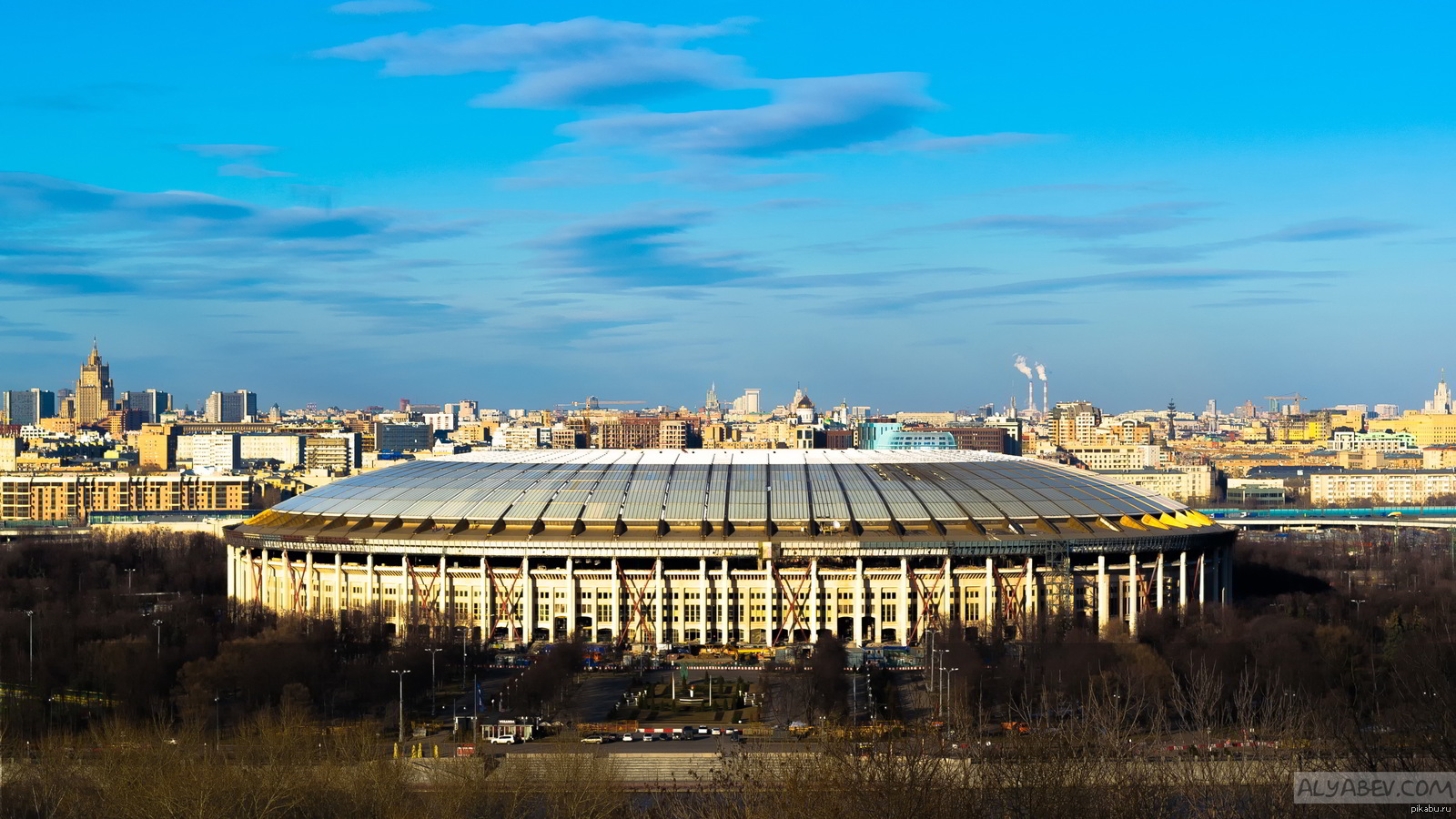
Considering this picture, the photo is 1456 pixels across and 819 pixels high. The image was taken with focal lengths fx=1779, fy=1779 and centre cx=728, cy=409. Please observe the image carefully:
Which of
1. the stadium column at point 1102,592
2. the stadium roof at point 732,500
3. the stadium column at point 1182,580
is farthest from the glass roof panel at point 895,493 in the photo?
the stadium column at point 1182,580

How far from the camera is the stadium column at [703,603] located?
218ft

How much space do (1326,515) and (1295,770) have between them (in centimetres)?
12549

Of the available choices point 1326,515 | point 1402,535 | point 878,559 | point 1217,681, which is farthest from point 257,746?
point 1326,515

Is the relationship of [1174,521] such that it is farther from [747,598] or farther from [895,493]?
Result: [747,598]

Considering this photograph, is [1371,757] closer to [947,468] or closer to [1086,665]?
[1086,665]

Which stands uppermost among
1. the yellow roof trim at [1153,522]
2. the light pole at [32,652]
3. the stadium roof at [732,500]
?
the stadium roof at [732,500]

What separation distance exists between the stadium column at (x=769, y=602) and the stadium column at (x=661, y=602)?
3.21 m

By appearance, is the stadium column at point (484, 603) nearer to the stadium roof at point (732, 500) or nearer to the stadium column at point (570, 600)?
the stadium roof at point (732, 500)

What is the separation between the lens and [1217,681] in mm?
49844

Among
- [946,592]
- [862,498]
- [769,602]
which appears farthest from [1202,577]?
[769,602]

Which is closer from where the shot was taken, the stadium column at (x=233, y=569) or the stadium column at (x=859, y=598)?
the stadium column at (x=859, y=598)

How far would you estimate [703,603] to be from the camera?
218 ft

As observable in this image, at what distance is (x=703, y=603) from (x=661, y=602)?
1604mm

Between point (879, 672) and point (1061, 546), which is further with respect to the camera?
point (1061, 546)
